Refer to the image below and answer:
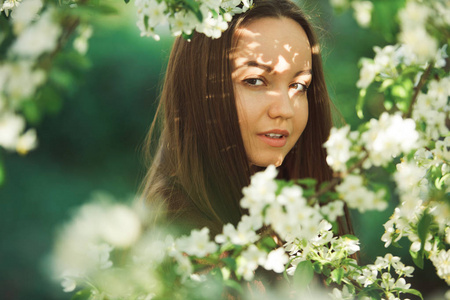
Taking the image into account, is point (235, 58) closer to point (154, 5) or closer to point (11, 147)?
point (154, 5)

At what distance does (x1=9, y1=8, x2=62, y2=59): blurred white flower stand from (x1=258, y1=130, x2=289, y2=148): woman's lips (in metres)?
1.07

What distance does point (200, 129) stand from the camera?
6.26 ft

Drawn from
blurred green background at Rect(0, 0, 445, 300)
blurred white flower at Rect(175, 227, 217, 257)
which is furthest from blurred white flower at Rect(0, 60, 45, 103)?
blurred green background at Rect(0, 0, 445, 300)

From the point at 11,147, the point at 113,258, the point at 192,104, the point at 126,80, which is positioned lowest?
the point at 113,258

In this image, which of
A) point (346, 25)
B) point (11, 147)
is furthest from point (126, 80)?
point (11, 147)

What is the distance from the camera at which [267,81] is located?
1826 millimetres

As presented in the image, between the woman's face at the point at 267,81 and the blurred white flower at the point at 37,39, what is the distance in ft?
3.31

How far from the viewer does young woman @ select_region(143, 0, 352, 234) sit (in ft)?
5.99

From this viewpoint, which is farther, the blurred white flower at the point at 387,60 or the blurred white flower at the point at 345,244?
the blurred white flower at the point at 345,244

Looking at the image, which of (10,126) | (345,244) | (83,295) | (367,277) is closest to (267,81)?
(345,244)

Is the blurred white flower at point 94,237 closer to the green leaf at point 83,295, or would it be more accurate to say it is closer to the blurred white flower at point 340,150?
the green leaf at point 83,295

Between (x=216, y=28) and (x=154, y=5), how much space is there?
10.2 inches

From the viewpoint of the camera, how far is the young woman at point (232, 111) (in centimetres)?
183

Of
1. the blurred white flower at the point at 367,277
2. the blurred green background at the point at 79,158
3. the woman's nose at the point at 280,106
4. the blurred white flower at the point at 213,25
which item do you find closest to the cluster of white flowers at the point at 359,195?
the blurred white flower at the point at 213,25
